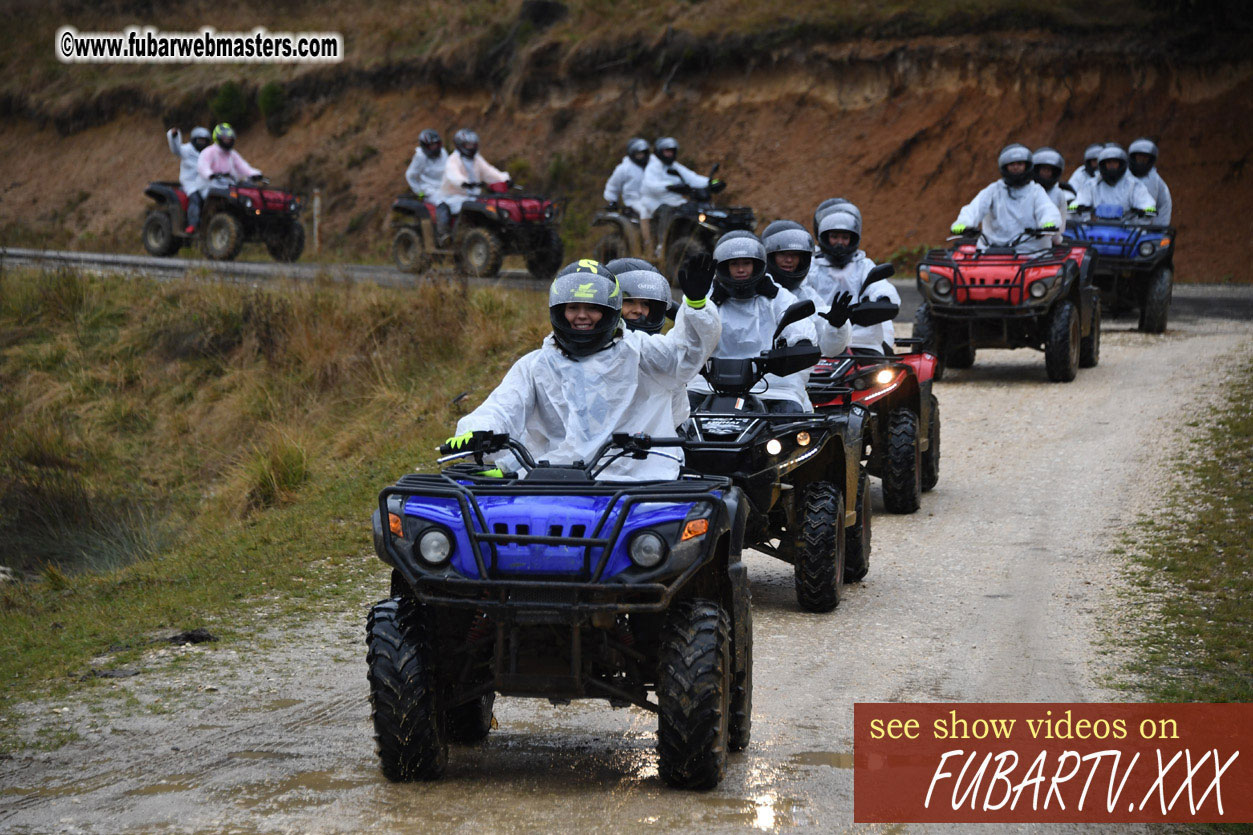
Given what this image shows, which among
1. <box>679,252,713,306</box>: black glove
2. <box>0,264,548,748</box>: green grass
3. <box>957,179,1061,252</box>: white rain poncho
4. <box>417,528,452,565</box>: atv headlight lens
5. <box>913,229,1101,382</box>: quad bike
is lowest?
<box>0,264,548,748</box>: green grass

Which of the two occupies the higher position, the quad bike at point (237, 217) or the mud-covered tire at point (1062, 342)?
the quad bike at point (237, 217)

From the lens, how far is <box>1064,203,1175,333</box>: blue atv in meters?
18.4

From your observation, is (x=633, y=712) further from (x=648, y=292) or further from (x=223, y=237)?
(x=223, y=237)

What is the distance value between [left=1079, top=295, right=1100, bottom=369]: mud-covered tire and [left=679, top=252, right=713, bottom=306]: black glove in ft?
35.1

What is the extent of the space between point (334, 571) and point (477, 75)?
27.3 metres

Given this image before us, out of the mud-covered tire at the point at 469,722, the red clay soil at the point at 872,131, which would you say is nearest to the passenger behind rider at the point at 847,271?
the mud-covered tire at the point at 469,722

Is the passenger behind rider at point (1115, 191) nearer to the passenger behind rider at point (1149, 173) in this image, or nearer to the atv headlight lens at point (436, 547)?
the passenger behind rider at point (1149, 173)

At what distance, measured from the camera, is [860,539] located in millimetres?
9414

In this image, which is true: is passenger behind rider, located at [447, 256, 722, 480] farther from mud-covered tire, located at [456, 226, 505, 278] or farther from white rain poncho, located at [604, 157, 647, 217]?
mud-covered tire, located at [456, 226, 505, 278]

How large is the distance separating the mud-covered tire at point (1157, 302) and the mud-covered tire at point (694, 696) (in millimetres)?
14708

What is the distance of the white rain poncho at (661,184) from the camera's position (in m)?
23.0

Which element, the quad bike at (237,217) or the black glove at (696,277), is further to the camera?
the quad bike at (237,217)

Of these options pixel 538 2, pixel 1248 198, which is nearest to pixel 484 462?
pixel 1248 198

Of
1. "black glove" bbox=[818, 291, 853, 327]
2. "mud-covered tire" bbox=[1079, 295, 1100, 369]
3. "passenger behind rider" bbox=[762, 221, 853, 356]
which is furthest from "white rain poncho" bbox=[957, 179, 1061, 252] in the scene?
"black glove" bbox=[818, 291, 853, 327]
